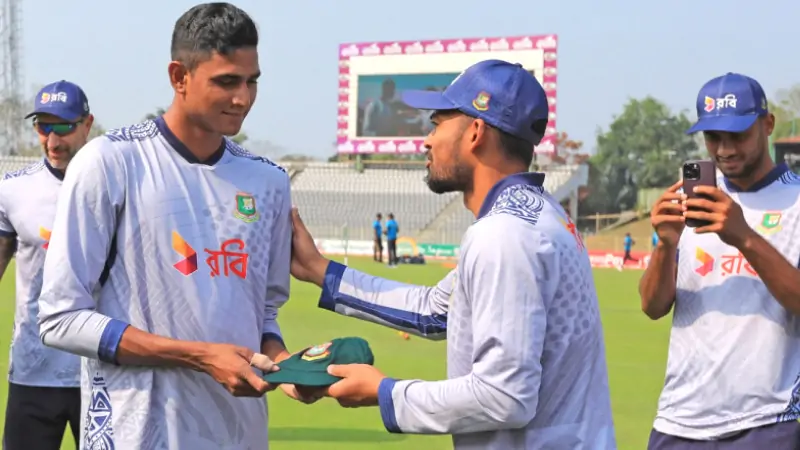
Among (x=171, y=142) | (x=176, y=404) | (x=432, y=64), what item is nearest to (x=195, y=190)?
(x=171, y=142)

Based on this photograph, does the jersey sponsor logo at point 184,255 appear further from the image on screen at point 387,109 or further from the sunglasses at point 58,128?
the image on screen at point 387,109

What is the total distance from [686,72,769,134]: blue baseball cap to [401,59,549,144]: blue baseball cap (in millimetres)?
1539

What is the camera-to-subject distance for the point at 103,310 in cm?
324

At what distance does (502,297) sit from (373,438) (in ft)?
17.3

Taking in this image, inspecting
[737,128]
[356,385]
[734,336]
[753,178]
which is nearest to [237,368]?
[356,385]

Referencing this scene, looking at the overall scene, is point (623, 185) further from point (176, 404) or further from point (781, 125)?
point (176, 404)

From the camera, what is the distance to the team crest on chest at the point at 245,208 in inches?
135

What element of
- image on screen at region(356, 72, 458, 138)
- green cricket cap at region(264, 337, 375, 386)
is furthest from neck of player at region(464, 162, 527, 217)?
image on screen at region(356, 72, 458, 138)

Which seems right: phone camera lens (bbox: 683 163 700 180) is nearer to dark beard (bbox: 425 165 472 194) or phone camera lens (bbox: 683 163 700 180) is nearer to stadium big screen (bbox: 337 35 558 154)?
dark beard (bbox: 425 165 472 194)

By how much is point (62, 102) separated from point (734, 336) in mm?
3284

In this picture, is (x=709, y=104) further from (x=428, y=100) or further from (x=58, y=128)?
Answer: (x=58, y=128)

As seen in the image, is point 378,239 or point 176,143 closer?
point 176,143

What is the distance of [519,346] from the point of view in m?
2.71

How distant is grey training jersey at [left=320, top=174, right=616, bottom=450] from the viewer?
2715 mm
